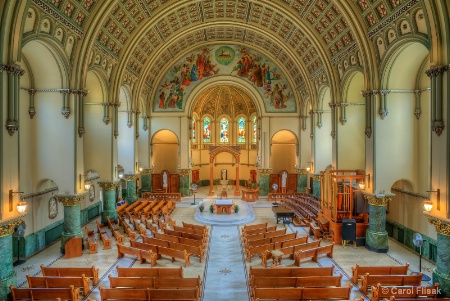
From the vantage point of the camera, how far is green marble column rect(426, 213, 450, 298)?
43.4ft

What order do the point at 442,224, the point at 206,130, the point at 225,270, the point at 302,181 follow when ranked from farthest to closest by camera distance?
1. the point at 206,130
2. the point at 302,181
3. the point at 225,270
4. the point at 442,224

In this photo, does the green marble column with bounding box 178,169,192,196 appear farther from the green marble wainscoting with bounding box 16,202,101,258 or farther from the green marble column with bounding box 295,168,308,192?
the green marble wainscoting with bounding box 16,202,101,258

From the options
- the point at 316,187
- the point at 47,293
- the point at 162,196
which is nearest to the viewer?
the point at 47,293

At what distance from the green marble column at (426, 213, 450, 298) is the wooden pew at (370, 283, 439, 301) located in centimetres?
101

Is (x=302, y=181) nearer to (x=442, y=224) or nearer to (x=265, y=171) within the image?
(x=265, y=171)

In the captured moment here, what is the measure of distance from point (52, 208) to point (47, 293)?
11.0m

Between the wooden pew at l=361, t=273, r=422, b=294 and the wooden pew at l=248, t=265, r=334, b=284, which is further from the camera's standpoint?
the wooden pew at l=248, t=265, r=334, b=284

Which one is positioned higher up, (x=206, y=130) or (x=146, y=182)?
(x=206, y=130)

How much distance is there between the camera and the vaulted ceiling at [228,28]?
19672mm

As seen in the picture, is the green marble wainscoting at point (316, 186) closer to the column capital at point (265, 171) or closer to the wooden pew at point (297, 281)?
the column capital at point (265, 171)

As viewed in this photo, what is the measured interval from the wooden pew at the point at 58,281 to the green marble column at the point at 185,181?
26.2 meters

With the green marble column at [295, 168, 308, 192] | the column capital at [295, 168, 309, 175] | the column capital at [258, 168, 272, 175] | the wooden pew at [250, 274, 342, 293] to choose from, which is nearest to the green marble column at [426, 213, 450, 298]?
the wooden pew at [250, 274, 342, 293]

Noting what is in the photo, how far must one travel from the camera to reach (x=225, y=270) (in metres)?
16.9

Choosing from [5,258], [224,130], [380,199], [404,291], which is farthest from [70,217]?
[224,130]
